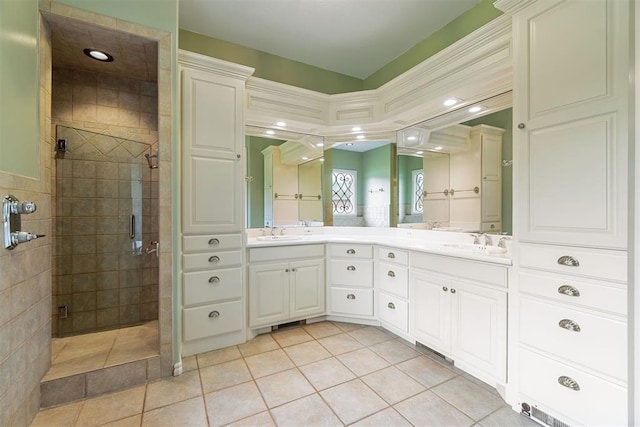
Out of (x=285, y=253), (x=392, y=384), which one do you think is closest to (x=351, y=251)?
(x=285, y=253)

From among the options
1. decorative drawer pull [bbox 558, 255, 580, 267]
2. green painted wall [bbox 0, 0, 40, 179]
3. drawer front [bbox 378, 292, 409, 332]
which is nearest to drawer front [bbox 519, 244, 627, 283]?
decorative drawer pull [bbox 558, 255, 580, 267]

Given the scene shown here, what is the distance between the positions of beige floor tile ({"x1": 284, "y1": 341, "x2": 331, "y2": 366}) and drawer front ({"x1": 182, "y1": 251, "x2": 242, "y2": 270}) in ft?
2.86

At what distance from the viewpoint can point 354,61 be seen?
3.30m

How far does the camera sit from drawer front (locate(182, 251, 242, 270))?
2283mm

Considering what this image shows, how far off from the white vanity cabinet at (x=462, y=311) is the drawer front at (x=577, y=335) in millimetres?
161

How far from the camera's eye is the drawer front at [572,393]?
1.31 meters

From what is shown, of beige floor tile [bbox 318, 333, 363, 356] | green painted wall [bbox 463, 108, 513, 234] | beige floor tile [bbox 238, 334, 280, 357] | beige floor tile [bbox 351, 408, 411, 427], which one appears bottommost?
beige floor tile [bbox 351, 408, 411, 427]

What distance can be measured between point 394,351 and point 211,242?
178 centimetres

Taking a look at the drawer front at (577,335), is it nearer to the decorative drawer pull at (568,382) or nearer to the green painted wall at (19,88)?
the decorative drawer pull at (568,382)

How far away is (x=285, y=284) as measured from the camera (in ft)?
8.93

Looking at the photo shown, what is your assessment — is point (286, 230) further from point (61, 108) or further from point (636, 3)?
point (636, 3)

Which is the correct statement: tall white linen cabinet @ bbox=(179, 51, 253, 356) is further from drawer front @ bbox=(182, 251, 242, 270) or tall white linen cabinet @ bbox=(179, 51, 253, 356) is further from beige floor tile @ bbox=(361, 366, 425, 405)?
beige floor tile @ bbox=(361, 366, 425, 405)

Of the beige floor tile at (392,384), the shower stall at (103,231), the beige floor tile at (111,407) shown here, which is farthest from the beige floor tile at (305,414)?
the shower stall at (103,231)

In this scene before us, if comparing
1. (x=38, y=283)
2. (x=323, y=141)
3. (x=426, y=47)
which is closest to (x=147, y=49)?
(x=38, y=283)
